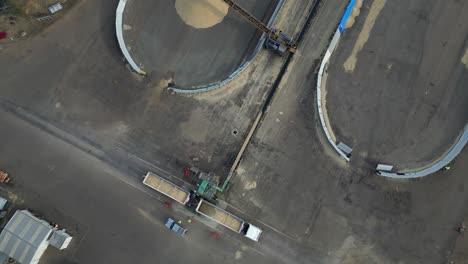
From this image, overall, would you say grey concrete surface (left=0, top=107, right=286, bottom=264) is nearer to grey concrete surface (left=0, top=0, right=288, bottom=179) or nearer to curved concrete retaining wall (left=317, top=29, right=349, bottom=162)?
grey concrete surface (left=0, top=0, right=288, bottom=179)

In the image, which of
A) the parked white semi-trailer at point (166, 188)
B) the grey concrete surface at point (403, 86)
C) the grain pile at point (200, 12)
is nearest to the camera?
the parked white semi-trailer at point (166, 188)

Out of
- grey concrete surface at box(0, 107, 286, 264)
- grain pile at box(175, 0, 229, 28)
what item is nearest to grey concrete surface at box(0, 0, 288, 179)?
grey concrete surface at box(0, 107, 286, 264)

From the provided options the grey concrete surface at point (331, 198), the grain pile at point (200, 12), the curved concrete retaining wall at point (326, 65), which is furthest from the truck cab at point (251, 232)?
the grain pile at point (200, 12)

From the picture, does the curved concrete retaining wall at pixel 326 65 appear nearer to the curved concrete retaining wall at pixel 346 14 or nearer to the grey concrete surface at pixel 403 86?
the curved concrete retaining wall at pixel 346 14

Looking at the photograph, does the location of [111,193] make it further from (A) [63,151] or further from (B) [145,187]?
(A) [63,151]

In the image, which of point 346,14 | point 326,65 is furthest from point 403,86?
point 346,14

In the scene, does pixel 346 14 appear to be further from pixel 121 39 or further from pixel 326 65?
pixel 121 39

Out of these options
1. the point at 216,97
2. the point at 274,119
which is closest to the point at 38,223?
the point at 216,97
